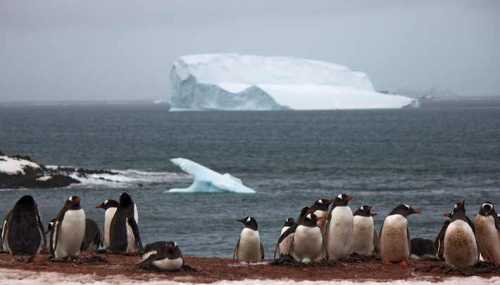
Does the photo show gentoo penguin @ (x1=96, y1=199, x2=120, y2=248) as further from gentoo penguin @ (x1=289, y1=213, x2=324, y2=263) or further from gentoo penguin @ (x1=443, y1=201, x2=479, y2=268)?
gentoo penguin @ (x1=443, y1=201, x2=479, y2=268)

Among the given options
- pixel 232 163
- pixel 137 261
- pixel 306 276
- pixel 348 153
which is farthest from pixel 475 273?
pixel 348 153

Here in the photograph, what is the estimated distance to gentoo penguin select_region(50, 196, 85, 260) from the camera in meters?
13.1

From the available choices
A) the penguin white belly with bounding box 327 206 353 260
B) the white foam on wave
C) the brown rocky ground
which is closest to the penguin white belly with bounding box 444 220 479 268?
the brown rocky ground

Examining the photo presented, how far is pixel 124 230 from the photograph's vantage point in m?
14.3

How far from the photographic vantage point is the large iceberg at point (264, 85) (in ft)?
417

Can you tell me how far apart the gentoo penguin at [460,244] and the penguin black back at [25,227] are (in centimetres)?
536

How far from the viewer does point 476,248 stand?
40.5 feet

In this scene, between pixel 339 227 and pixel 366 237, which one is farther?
pixel 366 237

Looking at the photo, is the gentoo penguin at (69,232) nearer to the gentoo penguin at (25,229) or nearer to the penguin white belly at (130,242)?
the gentoo penguin at (25,229)

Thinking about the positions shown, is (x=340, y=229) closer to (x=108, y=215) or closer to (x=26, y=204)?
(x=108, y=215)

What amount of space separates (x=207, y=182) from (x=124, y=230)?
2959cm

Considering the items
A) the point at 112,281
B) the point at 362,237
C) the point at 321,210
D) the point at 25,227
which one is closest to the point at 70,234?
the point at 25,227

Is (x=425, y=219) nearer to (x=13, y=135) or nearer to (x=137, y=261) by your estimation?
(x=137, y=261)

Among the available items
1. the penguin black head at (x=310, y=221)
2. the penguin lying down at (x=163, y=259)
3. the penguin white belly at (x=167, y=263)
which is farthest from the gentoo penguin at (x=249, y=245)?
the penguin white belly at (x=167, y=263)
